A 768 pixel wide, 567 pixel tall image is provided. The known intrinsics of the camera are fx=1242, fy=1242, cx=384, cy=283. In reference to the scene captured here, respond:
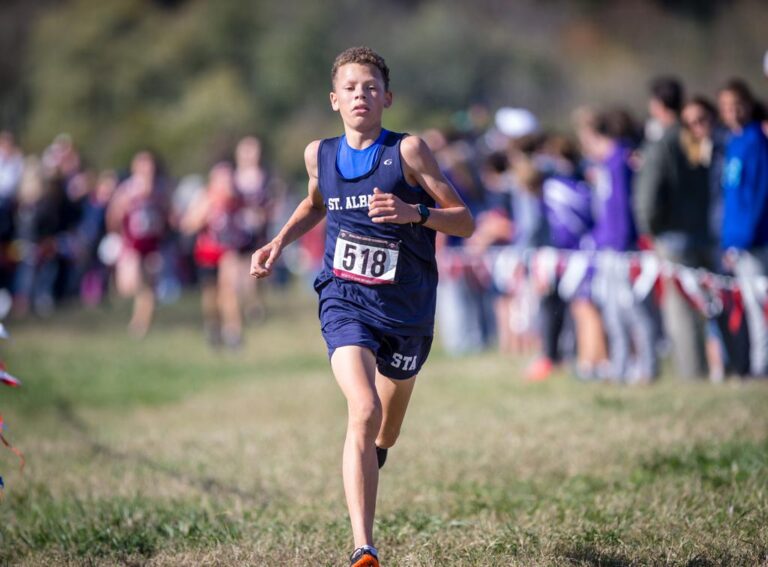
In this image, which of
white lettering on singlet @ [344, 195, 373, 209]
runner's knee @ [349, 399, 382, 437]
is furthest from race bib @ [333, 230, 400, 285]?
runner's knee @ [349, 399, 382, 437]

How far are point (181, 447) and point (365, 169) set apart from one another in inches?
161

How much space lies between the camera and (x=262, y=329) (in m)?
18.9

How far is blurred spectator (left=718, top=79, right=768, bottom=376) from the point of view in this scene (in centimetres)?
977

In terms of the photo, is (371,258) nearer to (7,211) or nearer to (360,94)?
(360,94)

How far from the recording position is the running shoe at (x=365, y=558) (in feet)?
15.9

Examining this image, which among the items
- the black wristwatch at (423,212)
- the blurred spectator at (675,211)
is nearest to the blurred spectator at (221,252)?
the blurred spectator at (675,211)

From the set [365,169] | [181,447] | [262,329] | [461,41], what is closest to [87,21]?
[461,41]

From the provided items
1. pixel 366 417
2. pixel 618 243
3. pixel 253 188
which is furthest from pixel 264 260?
pixel 253 188

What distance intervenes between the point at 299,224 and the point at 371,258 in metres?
0.55

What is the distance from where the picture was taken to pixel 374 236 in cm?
557

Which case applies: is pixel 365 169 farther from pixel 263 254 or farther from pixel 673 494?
pixel 673 494

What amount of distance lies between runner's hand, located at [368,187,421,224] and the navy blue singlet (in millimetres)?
302

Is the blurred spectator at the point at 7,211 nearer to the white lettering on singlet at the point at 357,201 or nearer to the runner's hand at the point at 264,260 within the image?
the runner's hand at the point at 264,260

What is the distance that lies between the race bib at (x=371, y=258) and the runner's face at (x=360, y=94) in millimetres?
516
